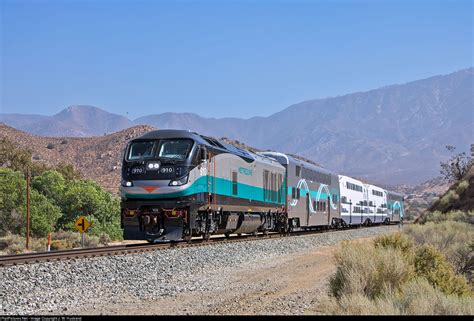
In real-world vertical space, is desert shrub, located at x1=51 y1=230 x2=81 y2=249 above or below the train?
below

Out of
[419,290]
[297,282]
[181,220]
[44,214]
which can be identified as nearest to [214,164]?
[181,220]

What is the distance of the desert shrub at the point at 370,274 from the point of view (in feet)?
45.3

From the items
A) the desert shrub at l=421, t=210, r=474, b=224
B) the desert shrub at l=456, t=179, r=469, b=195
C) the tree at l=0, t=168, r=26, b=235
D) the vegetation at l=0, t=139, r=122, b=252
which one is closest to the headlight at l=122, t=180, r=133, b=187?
the vegetation at l=0, t=139, r=122, b=252

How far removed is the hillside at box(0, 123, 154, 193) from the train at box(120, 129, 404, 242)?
46073 millimetres

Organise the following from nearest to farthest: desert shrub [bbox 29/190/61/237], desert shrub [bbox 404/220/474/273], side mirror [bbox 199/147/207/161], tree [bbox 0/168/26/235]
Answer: desert shrub [bbox 404/220/474/273] < side mirror [bbox 199/147/207/161] < desert shrub [bbox 29/190/61/237] < tree [bbox 0/168/26/235]

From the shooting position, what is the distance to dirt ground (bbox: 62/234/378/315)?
13.4 metres

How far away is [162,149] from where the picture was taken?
23.8 m

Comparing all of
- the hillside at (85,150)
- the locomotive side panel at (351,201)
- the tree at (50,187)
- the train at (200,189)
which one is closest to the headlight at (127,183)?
the train at (200,189)

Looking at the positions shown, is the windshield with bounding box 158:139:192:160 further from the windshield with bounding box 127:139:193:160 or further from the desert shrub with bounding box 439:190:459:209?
the desert shrub with bounding box 439:190:459:209

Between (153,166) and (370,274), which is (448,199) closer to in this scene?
(153,166)

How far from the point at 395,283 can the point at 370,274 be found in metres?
0.55

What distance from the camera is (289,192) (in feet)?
124

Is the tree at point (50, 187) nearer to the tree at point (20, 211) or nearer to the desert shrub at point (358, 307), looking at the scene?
the tree at point (20, 211)

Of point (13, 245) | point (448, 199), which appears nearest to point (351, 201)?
point (448, 199)
